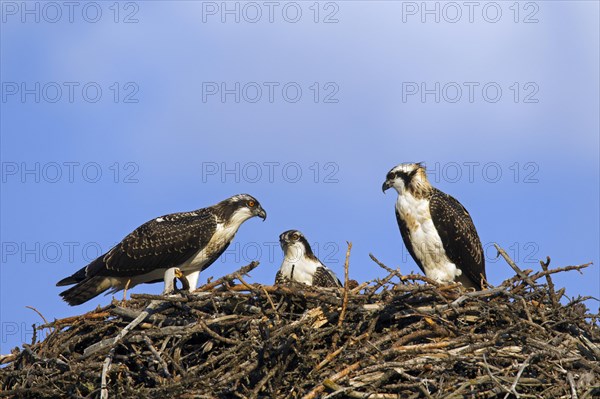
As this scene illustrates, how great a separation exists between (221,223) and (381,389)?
Answer: 13.4ft

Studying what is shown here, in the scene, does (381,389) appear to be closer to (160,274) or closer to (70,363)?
(70,363)

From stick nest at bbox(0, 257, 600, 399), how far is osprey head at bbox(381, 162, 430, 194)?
2.16 meters

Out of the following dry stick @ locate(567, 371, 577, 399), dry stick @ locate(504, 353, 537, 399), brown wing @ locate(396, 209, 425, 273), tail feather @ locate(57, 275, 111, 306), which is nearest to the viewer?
dry stick @ locate(504, 353, 537, 399)

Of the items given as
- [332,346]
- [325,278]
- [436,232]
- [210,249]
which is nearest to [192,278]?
[210,249]

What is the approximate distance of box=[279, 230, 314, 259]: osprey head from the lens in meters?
11.7

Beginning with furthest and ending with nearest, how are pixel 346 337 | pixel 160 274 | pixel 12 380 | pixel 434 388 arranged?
pixel 160 274, pixel 12 380, pixel 346 337, pixel 434 388

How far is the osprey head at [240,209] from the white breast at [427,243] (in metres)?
2.05

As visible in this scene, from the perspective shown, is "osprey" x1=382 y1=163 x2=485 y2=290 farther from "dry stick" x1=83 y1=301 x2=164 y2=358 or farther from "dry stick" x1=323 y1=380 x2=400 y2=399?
"dry stick" x1=83 y1=301 x2=164 y2=358

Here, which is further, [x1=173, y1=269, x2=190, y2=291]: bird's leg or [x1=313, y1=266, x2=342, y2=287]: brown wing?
[x1=173, y1=269, x2=190, y2=291]: bird's leg

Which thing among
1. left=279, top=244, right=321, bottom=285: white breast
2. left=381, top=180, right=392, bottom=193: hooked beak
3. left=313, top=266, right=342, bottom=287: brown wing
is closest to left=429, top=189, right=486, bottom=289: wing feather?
left=381, top=180, right=392, bottom=193: hooked beak

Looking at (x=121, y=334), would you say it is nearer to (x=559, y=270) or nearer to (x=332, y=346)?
(x=332, y=346)

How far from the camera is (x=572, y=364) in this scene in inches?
348

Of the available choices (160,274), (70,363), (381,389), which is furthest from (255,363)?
(160,274)

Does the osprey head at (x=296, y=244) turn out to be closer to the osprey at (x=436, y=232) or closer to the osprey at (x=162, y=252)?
the osprey at (x=162, y=252)
